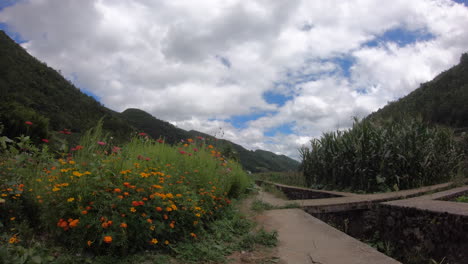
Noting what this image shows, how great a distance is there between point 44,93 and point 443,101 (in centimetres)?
3648

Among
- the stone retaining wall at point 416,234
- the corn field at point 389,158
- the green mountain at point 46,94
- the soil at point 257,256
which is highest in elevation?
the green mountain at point 46,94

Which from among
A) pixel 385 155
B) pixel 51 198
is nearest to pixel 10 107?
pixel 51 198

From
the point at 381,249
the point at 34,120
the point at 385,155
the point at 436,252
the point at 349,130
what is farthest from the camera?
the point at 34,120

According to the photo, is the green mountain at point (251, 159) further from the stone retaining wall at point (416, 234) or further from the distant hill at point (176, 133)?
the stone retaining wall at point (416, 234)

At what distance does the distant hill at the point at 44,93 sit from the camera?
2169 centimetres

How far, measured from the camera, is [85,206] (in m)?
2.42

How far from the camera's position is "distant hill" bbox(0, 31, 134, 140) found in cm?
2169

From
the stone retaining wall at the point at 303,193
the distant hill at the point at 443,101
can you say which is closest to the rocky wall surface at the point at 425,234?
the stone retaining wall at the point at 303,193

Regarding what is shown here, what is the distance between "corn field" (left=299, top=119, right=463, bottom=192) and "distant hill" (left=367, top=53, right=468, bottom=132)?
43.3 feet

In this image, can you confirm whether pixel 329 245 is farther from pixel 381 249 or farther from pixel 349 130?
pixel 349 130

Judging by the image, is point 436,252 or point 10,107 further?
point 10,107

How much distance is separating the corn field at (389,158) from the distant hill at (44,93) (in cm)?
1650

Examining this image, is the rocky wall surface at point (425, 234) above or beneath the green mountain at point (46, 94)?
beneath

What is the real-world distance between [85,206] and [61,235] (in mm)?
333
